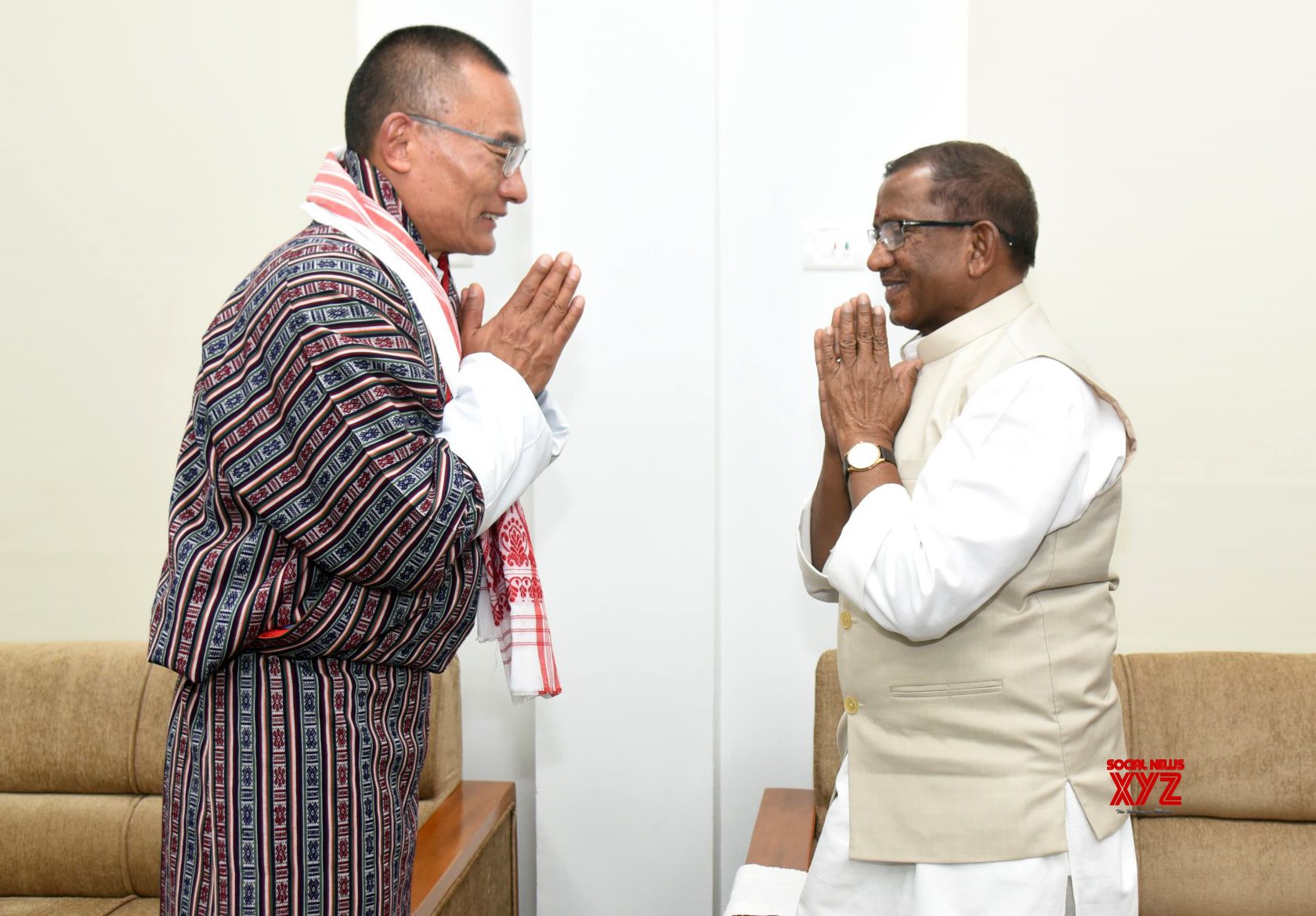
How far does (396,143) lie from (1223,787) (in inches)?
81.3

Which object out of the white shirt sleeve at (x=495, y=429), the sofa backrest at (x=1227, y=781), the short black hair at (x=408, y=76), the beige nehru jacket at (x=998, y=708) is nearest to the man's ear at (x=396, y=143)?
the short black hair at (x=408, y=76)

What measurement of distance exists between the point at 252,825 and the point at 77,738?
1.60 meters

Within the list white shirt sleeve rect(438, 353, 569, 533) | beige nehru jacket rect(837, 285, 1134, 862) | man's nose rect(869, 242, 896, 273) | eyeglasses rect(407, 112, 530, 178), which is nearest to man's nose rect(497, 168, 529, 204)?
eyeglasses rect(407, 112, 530, 178)

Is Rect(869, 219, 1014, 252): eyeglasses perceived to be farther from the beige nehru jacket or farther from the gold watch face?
the gold watch face

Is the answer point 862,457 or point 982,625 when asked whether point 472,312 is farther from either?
point 982,625

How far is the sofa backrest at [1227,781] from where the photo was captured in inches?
99.1

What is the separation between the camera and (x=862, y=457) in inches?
67.5

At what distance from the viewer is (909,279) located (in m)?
1.83

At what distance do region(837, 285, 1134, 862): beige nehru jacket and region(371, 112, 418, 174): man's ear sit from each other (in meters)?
0.78

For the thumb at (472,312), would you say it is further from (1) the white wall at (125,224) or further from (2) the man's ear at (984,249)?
(1) the white wall at (125,224)

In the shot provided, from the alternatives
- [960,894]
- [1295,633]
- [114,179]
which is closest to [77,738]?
[114,179]

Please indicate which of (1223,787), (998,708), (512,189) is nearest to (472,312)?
(512,189)

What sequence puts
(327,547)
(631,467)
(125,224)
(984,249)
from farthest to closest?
(125,224) → (631,467) → (984,249) → (327,547)

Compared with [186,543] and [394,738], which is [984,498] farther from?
[186,543]
